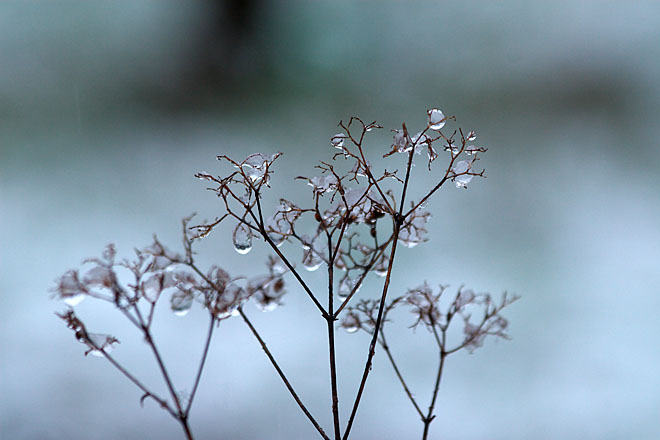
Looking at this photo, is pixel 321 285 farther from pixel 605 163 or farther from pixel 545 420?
pixel 605 163

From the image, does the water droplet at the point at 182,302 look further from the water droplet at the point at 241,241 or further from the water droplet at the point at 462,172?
the water droplet at the point at 462,172

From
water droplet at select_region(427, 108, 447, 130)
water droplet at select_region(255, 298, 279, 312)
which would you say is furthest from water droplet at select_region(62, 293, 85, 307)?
water droplet at select_region(427, 108, 447, 130)

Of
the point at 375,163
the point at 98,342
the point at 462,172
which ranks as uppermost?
the point at 375,163

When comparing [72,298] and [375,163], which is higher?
[375,163]

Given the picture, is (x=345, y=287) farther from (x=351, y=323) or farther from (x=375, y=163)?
(x=375, y=163)

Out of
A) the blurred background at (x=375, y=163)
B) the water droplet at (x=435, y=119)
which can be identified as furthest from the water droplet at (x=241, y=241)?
the blurred background at (x=375, y=163)

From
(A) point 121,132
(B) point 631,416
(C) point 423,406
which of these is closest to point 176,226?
(A) point 121,132

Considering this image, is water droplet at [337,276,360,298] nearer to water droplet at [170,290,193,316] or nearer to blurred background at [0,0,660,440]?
water droplet at [170,290,193,316]

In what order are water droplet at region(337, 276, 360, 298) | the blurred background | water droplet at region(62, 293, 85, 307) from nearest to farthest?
water droplet at region(62, 293, 85, 307) → water droplet at region(337, 276, 360, 298) → the blurred background

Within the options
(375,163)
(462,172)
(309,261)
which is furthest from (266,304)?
Answer: (375,163)
